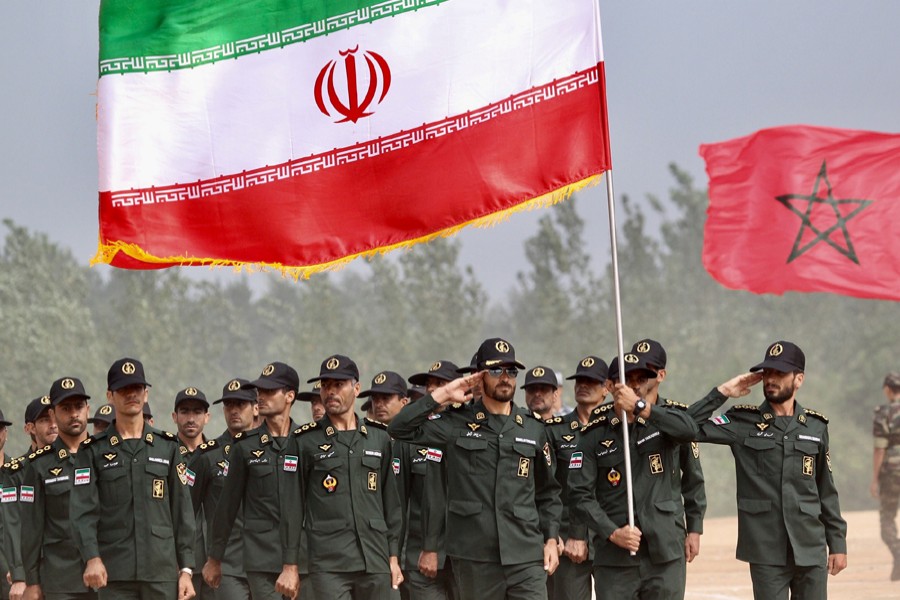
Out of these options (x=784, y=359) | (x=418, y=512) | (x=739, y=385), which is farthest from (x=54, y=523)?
(x=784, y=359)

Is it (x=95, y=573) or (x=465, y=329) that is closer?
(x=95, y=573)

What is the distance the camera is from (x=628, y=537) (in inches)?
387

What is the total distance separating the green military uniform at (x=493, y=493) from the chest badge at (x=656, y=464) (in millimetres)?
682

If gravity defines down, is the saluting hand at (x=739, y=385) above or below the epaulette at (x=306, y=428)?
above

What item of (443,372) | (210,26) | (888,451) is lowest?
(888,451)

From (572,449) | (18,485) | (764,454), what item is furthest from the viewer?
(18,485)

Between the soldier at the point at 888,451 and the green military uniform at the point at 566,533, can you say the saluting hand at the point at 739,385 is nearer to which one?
the green military uniform at the point at 566,533

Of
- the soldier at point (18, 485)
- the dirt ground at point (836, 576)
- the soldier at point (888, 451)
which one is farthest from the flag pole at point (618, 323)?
the dirt ground at point (836, 576)

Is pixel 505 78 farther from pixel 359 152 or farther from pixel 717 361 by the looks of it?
pixel 717 361

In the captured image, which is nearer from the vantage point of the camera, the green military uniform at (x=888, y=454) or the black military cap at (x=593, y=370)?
the black military cap at (x=593, y=370)

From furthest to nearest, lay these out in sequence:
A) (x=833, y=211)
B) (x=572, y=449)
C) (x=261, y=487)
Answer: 1. (x=833, y=211)
2. (x=261, y=487)
3. (x=572, y=449)

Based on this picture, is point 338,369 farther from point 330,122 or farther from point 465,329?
point 465,329

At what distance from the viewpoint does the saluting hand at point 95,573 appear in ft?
33.6

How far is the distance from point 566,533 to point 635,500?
2306 millimetres
